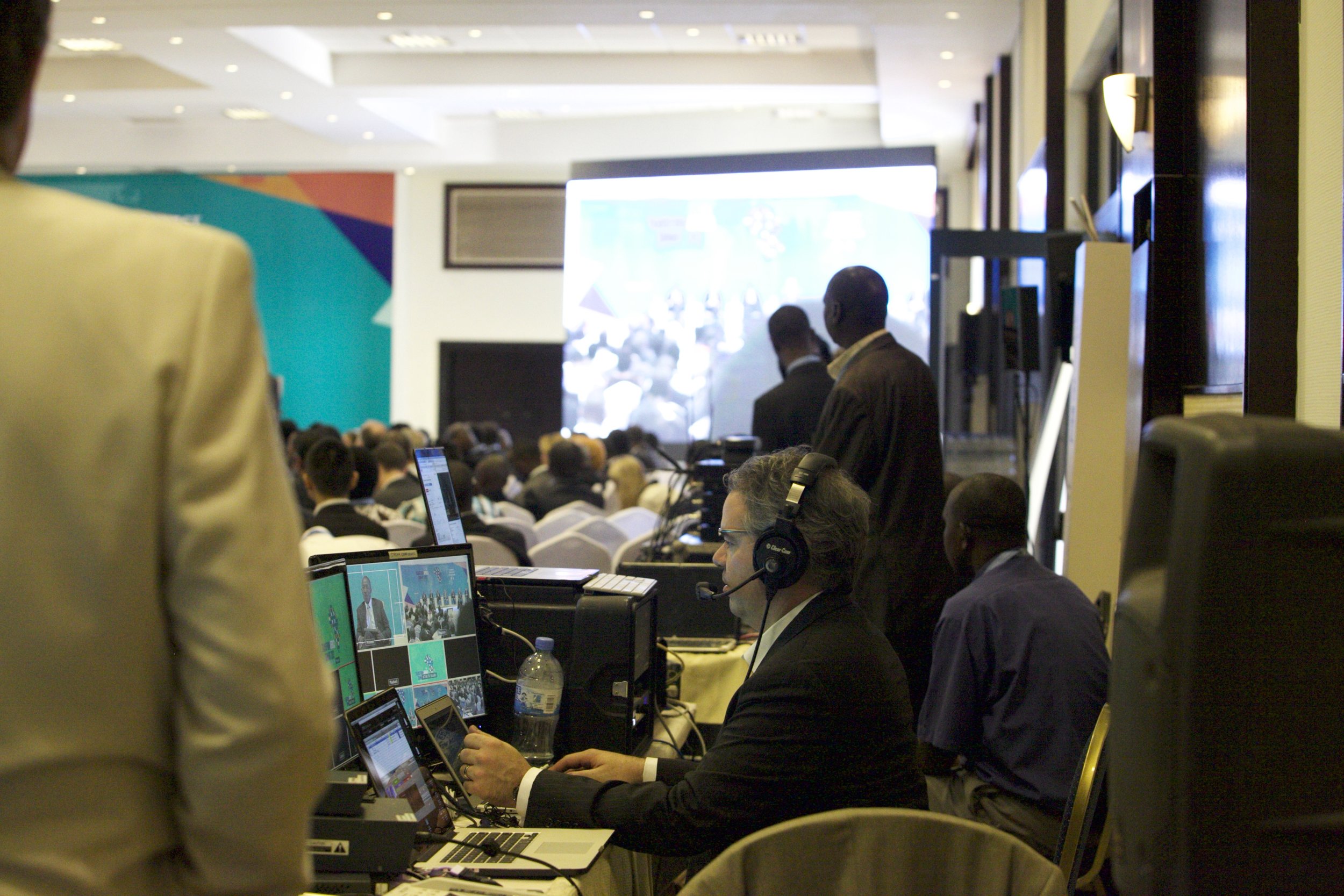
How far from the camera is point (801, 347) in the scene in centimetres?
407

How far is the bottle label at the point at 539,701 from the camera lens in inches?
90.2

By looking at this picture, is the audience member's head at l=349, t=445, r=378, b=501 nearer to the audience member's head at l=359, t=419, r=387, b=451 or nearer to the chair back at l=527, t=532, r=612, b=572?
the chair back at l=527, t=532, r=612, b=572

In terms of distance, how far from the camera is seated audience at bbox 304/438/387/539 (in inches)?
156

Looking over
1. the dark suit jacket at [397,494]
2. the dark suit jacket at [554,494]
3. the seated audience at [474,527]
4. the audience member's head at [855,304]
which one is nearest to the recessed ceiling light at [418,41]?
the dark suit jacket at [554,494]

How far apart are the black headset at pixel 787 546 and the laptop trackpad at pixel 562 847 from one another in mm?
446

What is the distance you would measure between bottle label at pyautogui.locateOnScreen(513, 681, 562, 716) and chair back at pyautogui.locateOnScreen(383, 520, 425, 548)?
98.1 inches

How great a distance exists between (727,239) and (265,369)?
677cm

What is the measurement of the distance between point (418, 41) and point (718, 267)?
14.7ft

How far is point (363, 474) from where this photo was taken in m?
4.94

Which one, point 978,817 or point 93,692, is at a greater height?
point 93,692

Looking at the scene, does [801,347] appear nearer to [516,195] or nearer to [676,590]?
[676,590]

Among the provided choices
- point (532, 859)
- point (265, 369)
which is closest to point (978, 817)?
point (532, 859)

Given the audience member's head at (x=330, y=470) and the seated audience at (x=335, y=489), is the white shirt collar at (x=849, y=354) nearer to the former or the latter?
the seated audience at (x=335, y=489)

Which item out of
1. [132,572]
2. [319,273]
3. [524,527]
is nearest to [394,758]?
[132,572]
